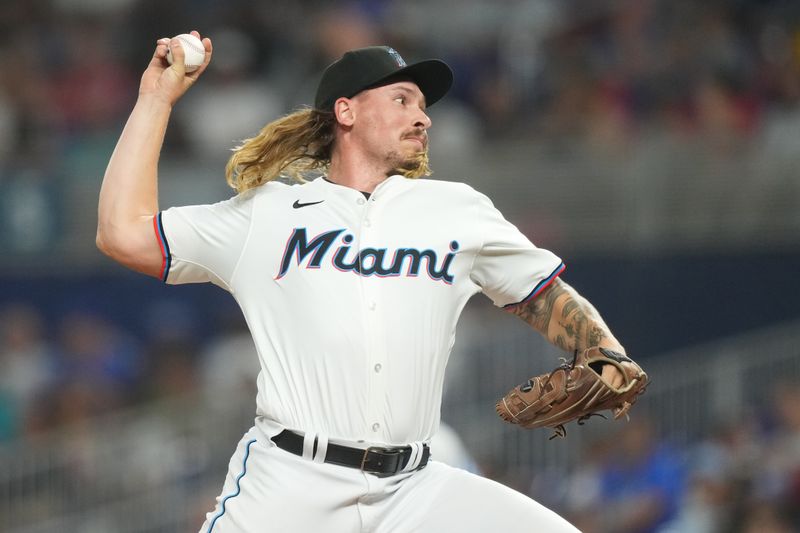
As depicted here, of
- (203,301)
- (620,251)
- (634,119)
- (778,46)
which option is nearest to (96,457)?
(203,301)

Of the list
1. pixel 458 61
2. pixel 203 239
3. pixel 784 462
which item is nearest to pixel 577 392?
pixel 203 239

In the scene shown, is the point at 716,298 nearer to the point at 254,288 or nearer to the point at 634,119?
A: the point at 634,119

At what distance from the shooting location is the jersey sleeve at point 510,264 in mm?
4598

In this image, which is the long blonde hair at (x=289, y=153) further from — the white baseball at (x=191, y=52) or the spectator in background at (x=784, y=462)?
the spectator in background at (x=784, y=462)

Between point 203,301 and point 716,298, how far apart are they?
4281 mm

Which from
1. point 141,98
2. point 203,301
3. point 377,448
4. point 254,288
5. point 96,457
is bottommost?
point 96,457

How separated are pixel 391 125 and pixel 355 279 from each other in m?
0.61

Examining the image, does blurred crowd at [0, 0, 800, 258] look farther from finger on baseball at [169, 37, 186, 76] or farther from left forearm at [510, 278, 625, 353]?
finger on baseball at [169, 37, 186, 76]

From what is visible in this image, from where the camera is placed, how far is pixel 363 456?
4.37 m

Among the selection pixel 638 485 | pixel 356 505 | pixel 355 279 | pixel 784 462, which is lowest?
pixel 638 485

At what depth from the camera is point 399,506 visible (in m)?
4.41

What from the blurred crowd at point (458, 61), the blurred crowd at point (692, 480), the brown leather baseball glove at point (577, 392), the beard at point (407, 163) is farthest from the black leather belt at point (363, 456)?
the blurred crowd at point (458, 61)

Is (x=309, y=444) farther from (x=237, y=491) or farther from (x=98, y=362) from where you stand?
(x=98, y=362)

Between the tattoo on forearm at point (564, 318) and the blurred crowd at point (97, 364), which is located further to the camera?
the blurred crowd at point (97, 364)
